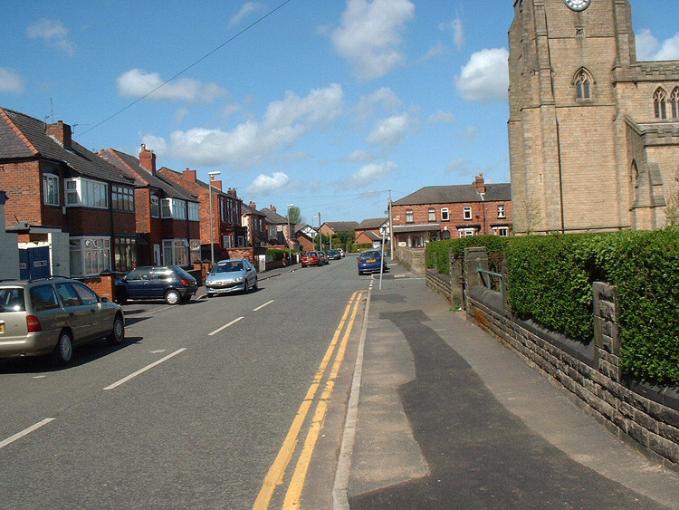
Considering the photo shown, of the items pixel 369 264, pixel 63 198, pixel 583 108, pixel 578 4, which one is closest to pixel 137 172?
pixel 63 198

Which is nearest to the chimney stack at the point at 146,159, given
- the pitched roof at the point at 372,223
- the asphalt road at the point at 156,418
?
the asphalt road at the point at 156,418

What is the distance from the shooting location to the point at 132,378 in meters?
10.1

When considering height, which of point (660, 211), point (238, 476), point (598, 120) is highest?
point (598, 120)

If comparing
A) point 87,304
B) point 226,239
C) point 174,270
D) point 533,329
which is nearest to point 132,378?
point 87,304

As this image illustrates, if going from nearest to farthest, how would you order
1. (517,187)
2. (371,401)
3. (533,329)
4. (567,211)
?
(371,401) < (533,329) < (567,211) < (517,187)

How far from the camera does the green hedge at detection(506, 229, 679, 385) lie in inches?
191

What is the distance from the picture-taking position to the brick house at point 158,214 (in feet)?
140

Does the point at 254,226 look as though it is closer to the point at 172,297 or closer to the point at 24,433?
the point at 172,297

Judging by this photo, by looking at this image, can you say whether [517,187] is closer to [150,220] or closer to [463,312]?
[150,220]

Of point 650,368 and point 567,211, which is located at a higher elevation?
point 567,211

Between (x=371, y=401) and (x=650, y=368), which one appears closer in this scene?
(x=650, y=368)

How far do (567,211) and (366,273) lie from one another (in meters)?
13.8

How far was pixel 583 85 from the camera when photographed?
42000 millimetres

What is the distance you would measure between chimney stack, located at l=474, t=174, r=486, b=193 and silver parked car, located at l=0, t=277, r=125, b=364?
244 ft
